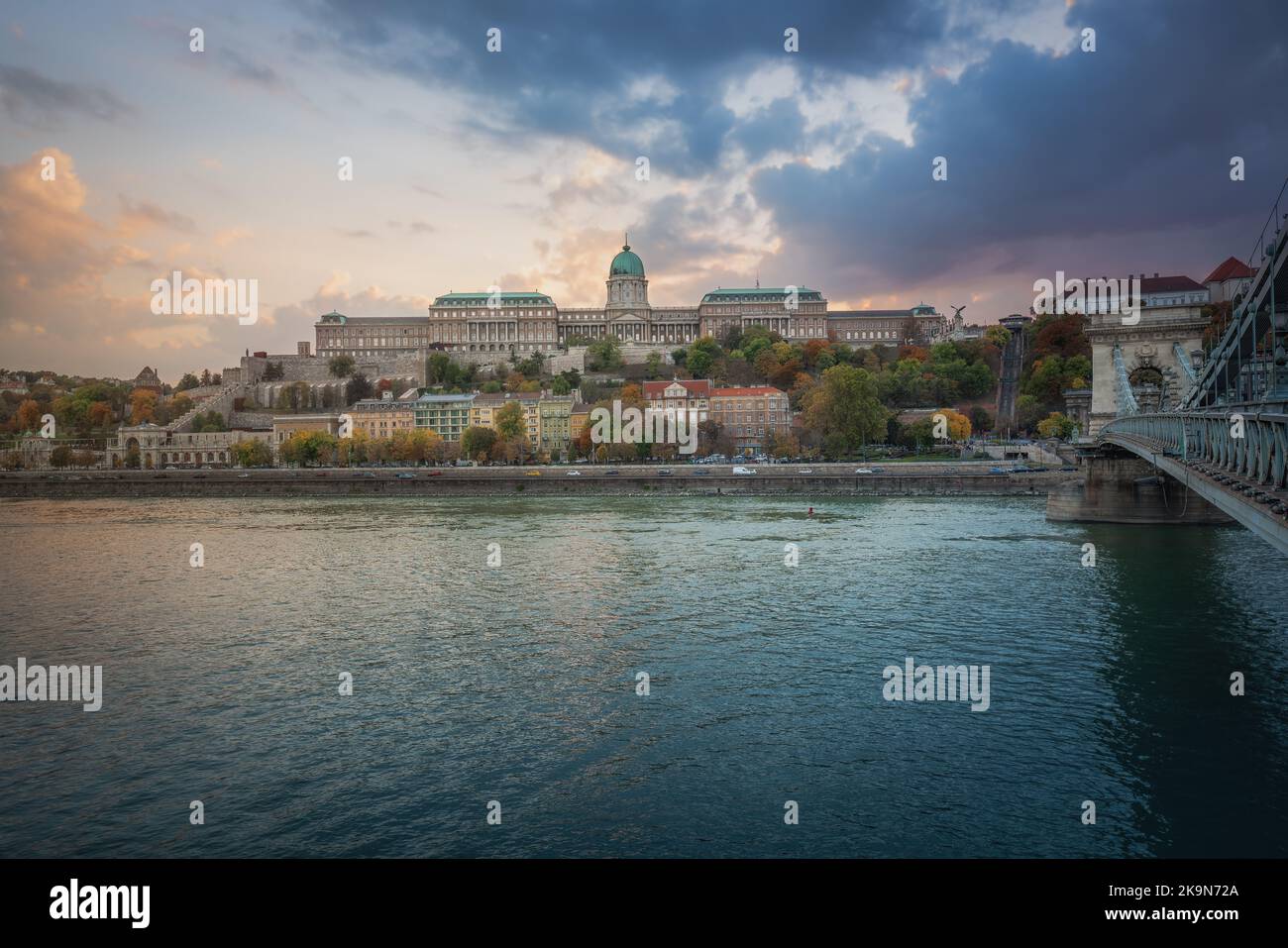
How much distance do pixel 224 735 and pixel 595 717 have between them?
4214mm

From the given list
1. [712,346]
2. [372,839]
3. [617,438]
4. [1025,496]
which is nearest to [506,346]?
[712,346]

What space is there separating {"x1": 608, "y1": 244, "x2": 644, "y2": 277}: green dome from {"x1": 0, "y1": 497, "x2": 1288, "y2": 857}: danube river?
104253 millimetres

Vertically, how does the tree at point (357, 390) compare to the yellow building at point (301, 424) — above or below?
above

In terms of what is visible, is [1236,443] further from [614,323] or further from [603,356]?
[614,323]

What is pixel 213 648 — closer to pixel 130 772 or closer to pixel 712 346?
pixel 130 772

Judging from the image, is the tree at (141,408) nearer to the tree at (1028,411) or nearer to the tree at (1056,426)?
the tree at (1028,411)

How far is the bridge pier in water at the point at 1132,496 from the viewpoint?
2861 cm

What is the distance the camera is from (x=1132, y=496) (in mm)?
29422

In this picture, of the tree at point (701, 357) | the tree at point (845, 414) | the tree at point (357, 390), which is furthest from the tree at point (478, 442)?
the tree at point (357, 390)

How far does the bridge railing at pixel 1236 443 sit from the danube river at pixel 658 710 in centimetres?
276

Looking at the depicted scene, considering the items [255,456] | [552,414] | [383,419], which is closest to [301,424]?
[383,419]

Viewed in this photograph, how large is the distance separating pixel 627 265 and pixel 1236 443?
385 ft

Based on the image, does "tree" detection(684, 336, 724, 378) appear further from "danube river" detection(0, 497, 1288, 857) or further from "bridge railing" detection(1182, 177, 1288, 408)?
"bridge railing" detection(1182, 177, 1288, 408)
